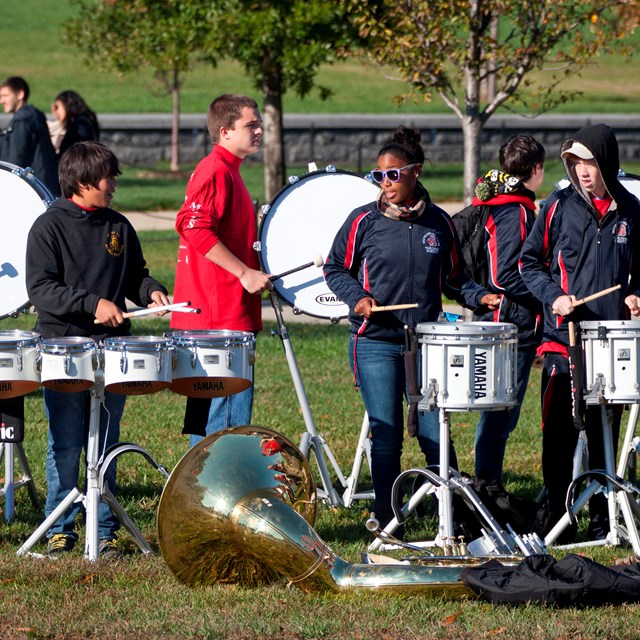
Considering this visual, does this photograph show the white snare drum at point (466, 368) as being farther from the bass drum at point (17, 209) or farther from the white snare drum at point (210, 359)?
the bass drum at point (17, 209)

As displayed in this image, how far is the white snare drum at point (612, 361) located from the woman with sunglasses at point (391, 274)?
29.8 inches

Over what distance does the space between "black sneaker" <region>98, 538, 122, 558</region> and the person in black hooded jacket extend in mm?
2114

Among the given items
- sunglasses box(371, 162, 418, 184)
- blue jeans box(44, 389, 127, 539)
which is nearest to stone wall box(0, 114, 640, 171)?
Result: sunglasses box(371, 162, 418, 184)

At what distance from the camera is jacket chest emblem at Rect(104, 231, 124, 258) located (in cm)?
593

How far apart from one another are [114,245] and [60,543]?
1363 millimetres

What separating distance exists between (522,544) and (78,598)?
1.87m

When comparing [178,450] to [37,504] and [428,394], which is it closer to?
[37,504]

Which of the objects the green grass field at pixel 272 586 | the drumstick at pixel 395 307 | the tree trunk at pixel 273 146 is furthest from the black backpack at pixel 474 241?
the tree trunk at pixel 273 146

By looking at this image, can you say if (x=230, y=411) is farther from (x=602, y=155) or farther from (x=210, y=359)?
(x=602, y=155)

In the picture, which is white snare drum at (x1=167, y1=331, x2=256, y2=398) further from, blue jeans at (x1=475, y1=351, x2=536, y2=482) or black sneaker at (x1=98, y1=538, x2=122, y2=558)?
blue jeans at (x1=475, y1=351, x2=536, y2=482)

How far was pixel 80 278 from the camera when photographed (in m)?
5.87

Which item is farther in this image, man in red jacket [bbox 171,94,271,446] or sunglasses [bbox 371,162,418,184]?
man in red jacket [bbox 171,94,271,446]

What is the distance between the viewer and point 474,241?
6.70 meters

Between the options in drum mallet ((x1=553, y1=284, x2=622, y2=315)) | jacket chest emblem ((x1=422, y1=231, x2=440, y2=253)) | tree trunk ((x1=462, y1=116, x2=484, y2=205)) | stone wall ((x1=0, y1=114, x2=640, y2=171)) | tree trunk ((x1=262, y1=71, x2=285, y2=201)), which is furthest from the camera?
stone wall ((x1=0, y1=114, x2=640, y2=171))
